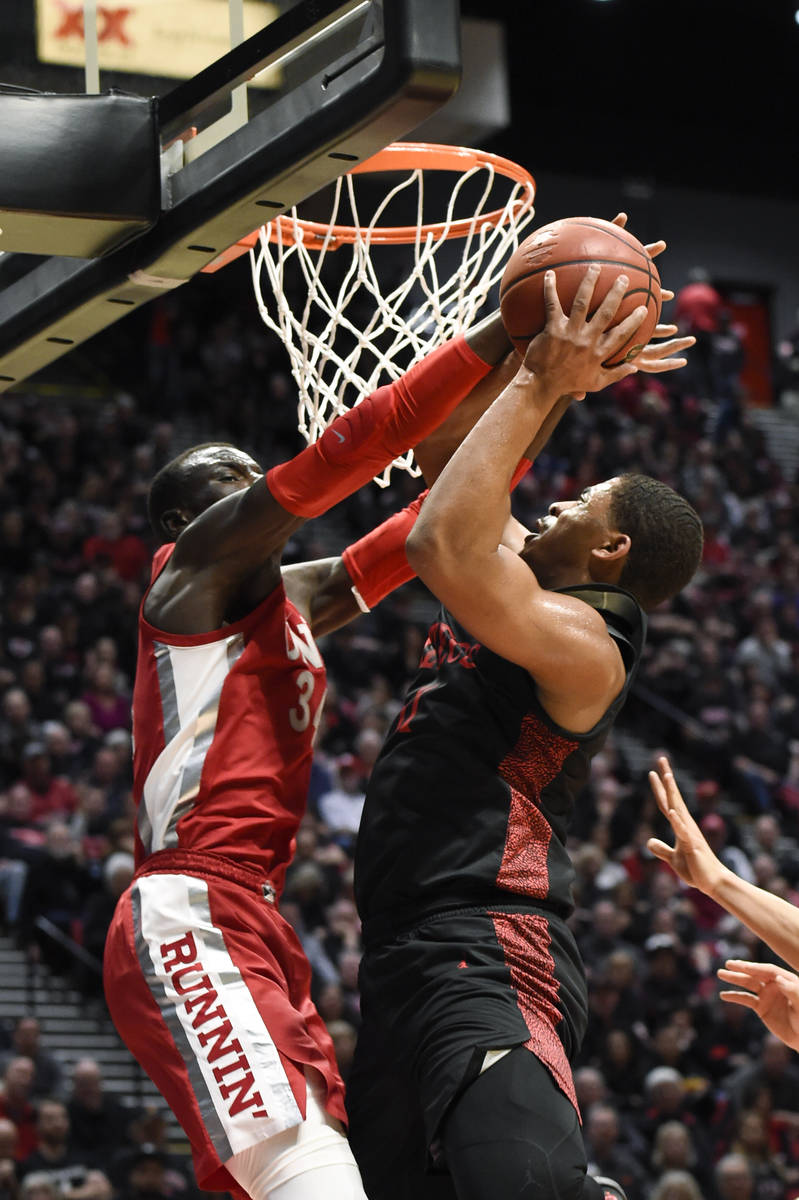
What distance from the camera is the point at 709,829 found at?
1075cm

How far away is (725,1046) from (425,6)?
7615 millimetres

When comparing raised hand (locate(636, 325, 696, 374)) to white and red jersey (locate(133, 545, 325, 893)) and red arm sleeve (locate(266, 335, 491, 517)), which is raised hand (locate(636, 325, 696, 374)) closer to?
red arm sleeve (locate(266, 335, 491, 517))

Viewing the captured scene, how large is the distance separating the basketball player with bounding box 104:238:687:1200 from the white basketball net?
1.80 feet

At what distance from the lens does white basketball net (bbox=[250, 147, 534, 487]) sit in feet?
13.0

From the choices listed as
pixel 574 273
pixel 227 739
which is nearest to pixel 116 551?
pixel 227 739

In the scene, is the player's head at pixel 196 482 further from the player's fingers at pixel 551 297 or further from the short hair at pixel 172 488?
the player's fingers at pixel 551 297

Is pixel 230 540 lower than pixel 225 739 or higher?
higher

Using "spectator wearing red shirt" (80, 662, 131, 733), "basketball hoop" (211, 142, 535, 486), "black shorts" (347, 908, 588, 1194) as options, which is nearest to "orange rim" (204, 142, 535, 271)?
"basketball hoop" (211, 142, 535, 486)

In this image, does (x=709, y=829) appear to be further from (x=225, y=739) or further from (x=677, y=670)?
(x=225, y=739)

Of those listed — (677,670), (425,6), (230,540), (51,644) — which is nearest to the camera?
(425,6)

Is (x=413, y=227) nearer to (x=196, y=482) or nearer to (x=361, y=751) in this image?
(x=196, y=482)

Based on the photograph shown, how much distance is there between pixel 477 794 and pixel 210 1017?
655mm

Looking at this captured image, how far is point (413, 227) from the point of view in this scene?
4.43 m

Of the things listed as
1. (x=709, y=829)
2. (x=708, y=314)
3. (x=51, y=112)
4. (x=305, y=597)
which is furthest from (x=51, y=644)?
(x=708, y=314)
